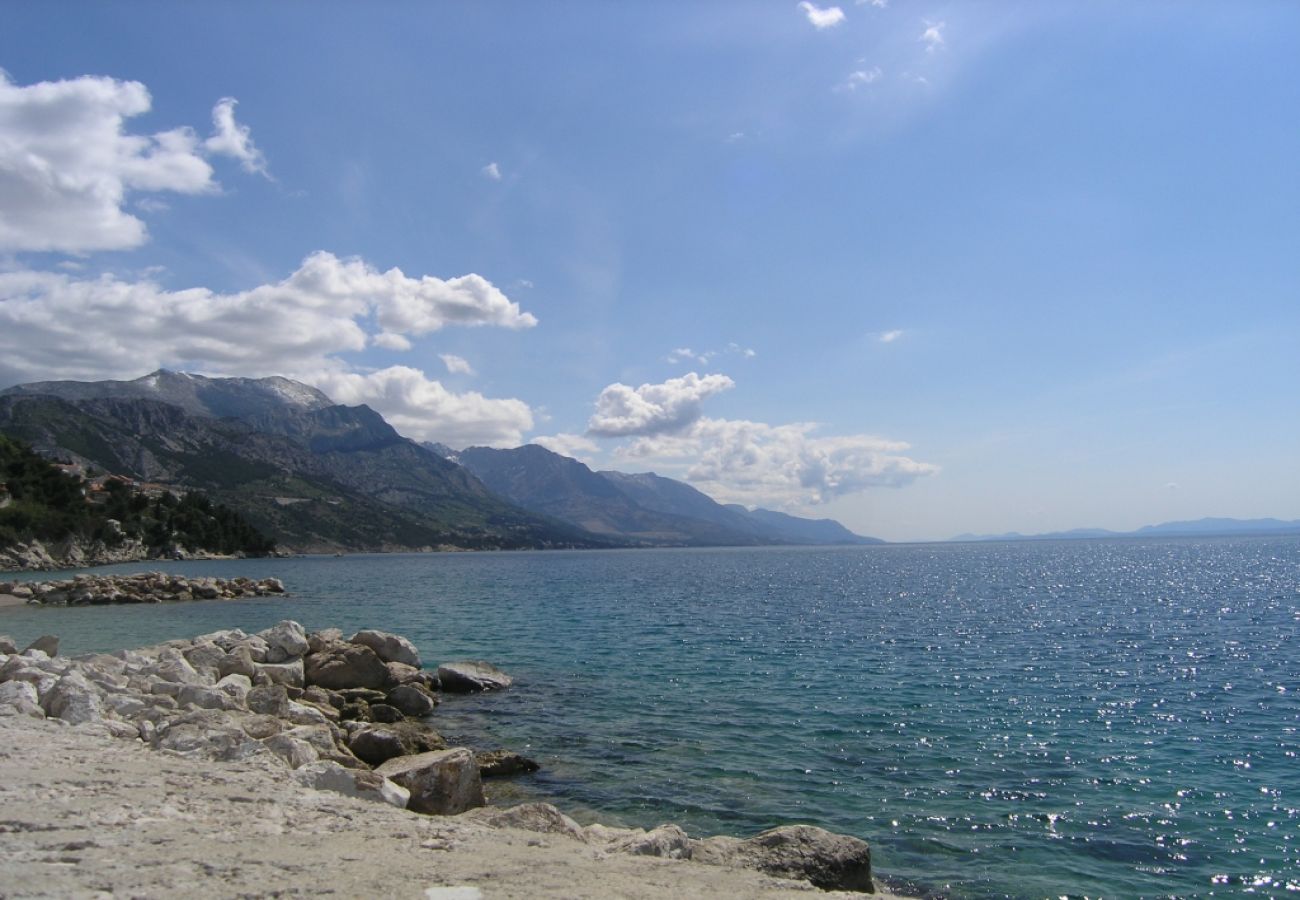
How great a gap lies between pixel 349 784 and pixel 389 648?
2032 cm

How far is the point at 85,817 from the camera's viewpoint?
10.3m

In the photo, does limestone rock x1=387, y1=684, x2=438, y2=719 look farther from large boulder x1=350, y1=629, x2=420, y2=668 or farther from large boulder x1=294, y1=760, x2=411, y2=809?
large boulder x1=294, y1=760, x2=411, y2=809

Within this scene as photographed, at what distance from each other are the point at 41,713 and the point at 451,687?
1490 cm

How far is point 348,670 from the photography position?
97.1ft

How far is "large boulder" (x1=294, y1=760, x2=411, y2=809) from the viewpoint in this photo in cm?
1435

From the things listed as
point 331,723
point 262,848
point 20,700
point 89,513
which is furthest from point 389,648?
point 89,513

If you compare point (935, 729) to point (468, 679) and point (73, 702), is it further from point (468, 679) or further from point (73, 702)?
point (73, 702)

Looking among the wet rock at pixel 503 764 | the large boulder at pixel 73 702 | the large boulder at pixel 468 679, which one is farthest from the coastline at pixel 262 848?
the large boulder at pixel 468 679

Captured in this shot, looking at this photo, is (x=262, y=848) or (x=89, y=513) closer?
(x=262, y=848)

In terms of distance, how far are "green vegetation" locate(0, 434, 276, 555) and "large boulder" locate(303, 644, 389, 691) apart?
12121cm

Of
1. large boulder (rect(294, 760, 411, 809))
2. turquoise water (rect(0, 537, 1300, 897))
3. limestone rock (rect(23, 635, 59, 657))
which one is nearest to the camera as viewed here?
large boulder (rect(294, 760, 411, 809))

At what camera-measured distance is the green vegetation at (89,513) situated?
406 ft

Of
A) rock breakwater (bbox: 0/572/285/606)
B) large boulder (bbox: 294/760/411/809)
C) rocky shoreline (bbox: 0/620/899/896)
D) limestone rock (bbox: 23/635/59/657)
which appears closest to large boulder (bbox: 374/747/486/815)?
rocky shoreline (bbox: 0/620/899/896)

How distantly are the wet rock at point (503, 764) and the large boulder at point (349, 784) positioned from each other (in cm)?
613
